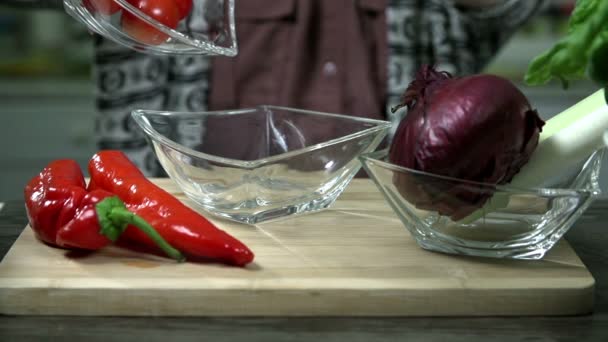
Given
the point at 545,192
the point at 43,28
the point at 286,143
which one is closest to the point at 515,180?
the point at 545,192

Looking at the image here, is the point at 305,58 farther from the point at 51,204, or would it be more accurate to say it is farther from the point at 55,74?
the point at 55,74

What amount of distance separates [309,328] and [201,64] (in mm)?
858

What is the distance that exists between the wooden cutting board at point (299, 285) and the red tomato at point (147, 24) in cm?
21

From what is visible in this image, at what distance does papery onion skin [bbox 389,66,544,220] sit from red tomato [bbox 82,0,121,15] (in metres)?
0.29

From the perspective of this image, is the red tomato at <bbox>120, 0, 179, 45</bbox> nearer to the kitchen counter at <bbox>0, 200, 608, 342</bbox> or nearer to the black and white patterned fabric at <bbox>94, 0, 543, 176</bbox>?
the kitchen counter at <bbox>0, 200, 608, 342</bbox>

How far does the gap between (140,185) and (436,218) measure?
31 cm

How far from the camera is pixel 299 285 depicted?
2.45ft

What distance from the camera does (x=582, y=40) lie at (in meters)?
0.70

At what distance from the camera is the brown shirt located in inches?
57.6

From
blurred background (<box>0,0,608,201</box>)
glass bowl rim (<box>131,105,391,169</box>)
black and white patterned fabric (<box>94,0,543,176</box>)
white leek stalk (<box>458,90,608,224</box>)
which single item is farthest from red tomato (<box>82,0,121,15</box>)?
blurred background (<box>0,0,608,201</box>)

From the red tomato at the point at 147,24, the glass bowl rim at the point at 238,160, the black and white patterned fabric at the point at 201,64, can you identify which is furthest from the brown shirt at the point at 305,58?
the red tomato at the point at 147,24

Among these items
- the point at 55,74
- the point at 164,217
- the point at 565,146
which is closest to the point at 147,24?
the point at 164,217

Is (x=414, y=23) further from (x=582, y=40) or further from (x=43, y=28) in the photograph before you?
(x=43, y=28)

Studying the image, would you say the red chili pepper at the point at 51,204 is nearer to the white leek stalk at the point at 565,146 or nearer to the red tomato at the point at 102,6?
the red tomato at the point at 102,6
